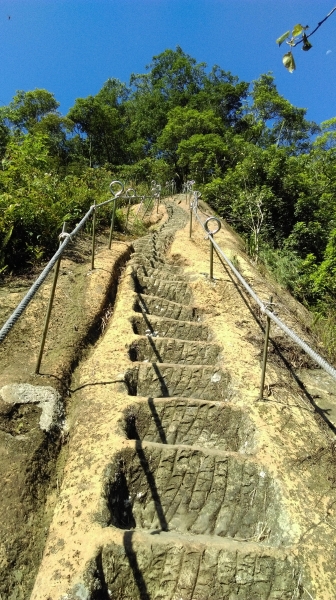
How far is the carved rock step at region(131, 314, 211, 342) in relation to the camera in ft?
15.1

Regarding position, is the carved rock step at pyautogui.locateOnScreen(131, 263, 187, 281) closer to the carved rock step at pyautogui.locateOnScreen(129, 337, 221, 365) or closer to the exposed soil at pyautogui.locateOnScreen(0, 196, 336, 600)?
the exposed soil at pyautogui.locateOnScreen(0, 196, 336, 600)

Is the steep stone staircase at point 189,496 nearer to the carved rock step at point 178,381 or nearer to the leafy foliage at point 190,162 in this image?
the carved rock step at point 178,381

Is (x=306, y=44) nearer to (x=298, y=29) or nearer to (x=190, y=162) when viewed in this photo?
(x=298, y=29)

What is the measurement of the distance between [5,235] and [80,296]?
58.9 inches

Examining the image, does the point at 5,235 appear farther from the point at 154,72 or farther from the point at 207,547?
the point at 154,72

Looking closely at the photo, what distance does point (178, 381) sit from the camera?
387 centimetres

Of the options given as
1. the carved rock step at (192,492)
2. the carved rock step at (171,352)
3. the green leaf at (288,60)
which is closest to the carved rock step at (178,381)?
the carved rock step at (171,352)

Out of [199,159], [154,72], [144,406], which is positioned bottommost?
[144,406]

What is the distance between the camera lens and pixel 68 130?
24172 millimetres

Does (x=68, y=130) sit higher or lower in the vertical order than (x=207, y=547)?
higher

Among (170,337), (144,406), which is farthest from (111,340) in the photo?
(144,406)

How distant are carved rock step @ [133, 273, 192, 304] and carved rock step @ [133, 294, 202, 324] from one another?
39 cm

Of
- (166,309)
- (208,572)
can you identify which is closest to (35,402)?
(208,572)

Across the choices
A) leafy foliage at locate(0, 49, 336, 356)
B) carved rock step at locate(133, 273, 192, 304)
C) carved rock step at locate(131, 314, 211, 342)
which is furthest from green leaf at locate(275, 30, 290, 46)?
carved rock step at locate(133, 273, 192, 304)
